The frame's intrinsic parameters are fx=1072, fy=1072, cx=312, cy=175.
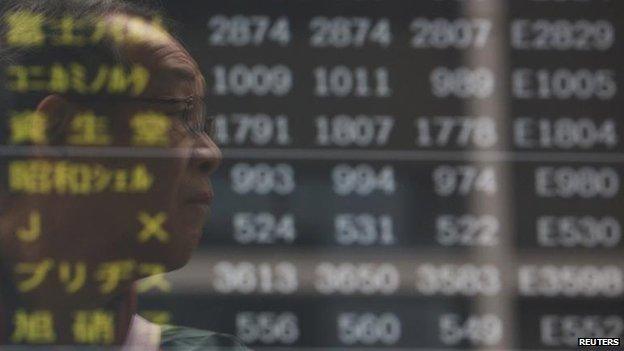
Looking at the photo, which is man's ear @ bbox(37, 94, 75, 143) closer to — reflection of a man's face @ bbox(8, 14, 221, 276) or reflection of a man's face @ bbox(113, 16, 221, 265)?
reflection of a man's face @ bbox(8, 14, 221, 276)

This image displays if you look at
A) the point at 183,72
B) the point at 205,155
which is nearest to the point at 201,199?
the point at 205,155

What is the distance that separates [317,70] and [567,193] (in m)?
0.39

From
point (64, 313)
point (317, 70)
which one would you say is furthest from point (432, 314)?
point (64, 313)

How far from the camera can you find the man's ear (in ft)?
4.76

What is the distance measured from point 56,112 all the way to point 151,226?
202 mm

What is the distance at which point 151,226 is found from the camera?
145cm

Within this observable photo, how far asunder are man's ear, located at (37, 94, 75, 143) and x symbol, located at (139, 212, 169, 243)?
0.52ft

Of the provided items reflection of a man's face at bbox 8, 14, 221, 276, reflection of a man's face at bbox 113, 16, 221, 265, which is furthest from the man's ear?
reflection of a man's face at bbox 113, 16, 221, 265

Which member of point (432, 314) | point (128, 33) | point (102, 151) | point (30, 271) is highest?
point (128, 33)

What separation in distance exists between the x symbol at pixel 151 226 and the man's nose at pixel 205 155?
85 millimetres

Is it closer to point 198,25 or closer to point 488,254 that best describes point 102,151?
point 198,25

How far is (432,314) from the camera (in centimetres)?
148

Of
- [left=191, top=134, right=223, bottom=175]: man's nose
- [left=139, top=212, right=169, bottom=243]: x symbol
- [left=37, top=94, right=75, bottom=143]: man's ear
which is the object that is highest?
[left=37, top=94, right=75, bottom=143]: man's ear

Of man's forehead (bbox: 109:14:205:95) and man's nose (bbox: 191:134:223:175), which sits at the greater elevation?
man's forehead (bbox: 109:14:205:95)
